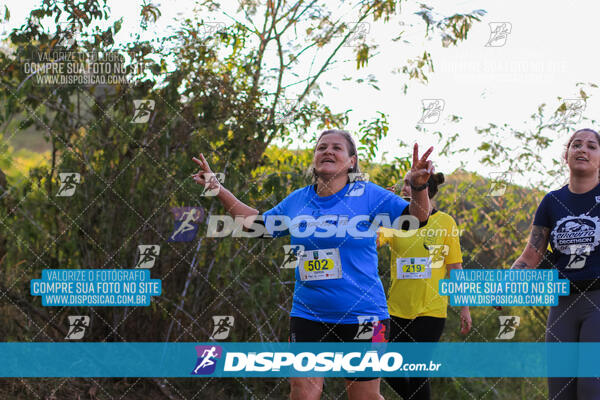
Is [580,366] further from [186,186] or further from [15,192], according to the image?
[15,192]

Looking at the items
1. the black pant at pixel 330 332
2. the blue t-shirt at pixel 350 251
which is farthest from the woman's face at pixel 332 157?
the black pant at pixel 330 332

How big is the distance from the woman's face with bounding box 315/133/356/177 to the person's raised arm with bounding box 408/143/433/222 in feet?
1.74

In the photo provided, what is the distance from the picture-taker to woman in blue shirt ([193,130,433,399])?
10.5 ft

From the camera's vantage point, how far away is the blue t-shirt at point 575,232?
3597 millimetres

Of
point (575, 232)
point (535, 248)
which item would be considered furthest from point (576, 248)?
point (535, 248)

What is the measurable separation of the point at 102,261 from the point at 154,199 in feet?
2.30

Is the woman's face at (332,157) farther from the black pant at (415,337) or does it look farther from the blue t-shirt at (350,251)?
the black pant at (415,337)

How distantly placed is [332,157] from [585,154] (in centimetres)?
158

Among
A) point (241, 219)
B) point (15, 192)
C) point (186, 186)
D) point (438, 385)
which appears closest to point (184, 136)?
point (186, 186)

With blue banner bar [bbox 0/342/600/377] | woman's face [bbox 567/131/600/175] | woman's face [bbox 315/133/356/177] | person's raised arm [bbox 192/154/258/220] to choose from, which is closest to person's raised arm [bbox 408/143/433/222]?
woman's face [bbox 315/133/356/177]

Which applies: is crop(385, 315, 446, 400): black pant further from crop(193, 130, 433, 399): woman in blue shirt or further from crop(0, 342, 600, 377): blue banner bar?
crop(193, 130, 433, 399): woman in blue shirt

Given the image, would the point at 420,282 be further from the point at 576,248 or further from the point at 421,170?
the point at 421,170

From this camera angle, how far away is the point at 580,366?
11.5 ft

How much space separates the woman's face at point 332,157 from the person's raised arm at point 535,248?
4.45ft
